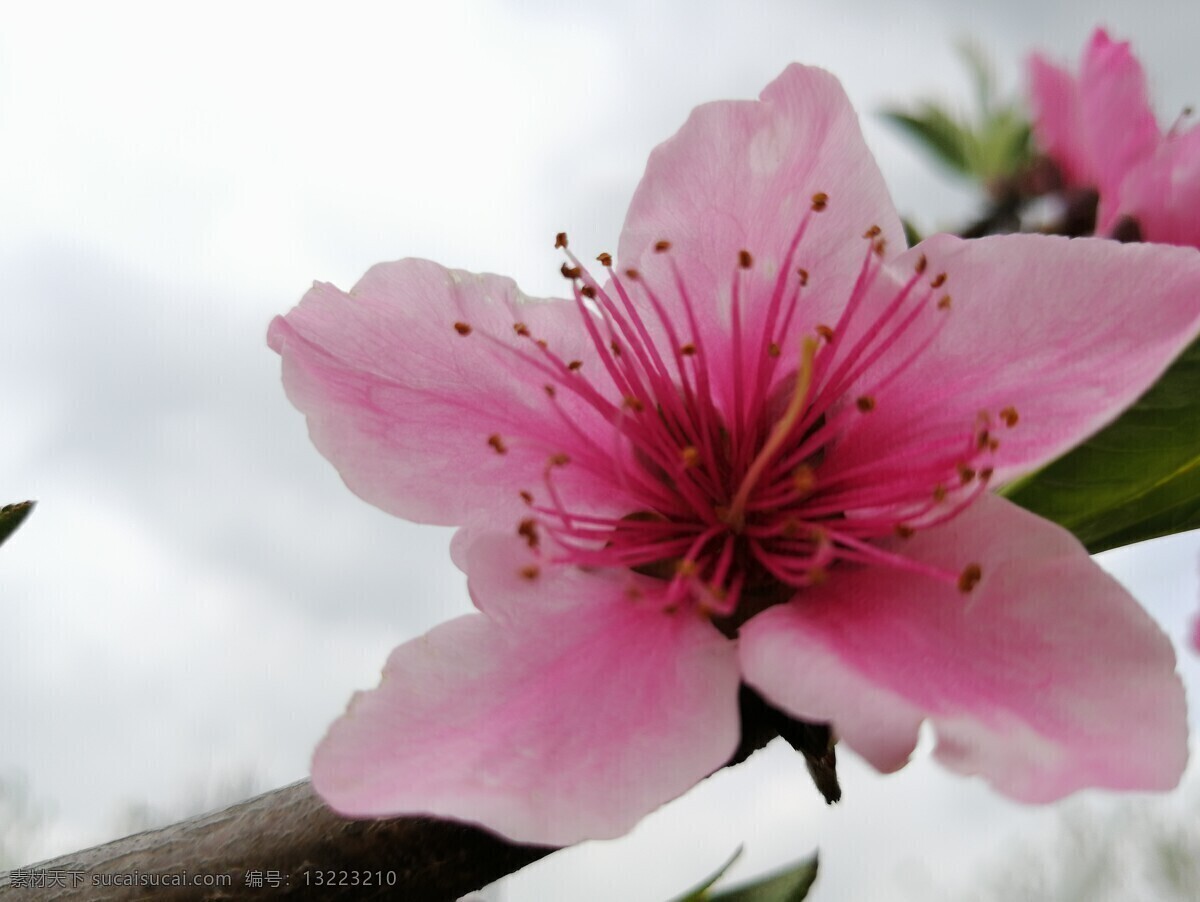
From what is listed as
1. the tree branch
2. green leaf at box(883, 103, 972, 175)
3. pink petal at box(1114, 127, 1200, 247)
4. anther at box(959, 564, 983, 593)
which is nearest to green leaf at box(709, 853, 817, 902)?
the tree branch

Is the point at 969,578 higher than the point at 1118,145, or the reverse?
the point at 1118,145

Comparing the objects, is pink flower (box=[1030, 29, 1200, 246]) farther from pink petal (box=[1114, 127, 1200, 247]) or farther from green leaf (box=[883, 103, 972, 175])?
green leaf (box=[883, 103, 972, 175])

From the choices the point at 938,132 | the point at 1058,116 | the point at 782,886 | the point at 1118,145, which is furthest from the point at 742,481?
the point at 938,132

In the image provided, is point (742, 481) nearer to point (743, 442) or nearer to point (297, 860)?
point (743, 442)

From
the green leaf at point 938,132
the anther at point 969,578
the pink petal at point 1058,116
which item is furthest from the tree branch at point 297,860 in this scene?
the green leaf at point 938,132

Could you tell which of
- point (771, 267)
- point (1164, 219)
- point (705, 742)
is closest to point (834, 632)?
point (705, 742)

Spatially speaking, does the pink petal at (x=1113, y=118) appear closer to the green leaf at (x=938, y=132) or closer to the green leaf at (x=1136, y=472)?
the green leaf at (x=1136, y=472)

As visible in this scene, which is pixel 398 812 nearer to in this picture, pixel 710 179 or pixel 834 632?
pixel 834 632
